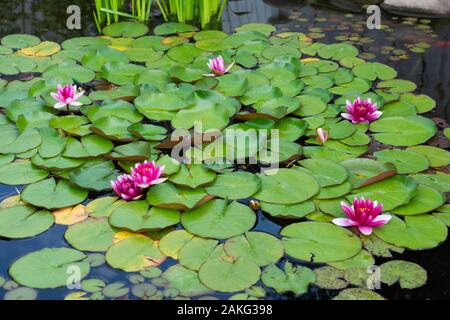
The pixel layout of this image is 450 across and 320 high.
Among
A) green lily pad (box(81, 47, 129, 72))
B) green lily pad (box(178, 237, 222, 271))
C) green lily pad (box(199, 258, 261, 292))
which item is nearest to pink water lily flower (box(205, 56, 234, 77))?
green lily pad (box(81, 47, 129, 72))

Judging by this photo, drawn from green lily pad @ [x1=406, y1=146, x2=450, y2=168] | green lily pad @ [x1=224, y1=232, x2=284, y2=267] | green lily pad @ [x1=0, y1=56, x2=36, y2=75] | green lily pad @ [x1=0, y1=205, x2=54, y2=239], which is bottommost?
green lily pad @ [x1=224, y1=232, x2=284, y2=267]

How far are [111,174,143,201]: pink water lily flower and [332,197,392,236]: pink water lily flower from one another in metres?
0.83

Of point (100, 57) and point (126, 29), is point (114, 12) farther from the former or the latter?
point (100, 57)

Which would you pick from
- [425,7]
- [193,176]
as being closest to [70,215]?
[193,176]

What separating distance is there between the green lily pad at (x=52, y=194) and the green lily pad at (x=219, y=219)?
1.63 ft

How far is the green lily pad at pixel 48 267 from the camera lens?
7.01 feet

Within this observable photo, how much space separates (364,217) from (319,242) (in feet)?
0.68

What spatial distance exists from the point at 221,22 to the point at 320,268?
2635 mm

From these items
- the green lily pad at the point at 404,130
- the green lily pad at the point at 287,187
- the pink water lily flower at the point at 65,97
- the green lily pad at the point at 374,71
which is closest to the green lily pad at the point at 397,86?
the green lily pad at the point at 374,71

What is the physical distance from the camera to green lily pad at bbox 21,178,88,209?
2.51 m

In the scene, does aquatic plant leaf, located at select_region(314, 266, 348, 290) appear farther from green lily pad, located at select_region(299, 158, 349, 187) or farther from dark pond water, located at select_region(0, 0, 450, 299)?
dark pond water, located at select_region(0, 0, 450, 299)

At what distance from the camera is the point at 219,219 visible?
2.41 metres

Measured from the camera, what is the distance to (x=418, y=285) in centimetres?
215
